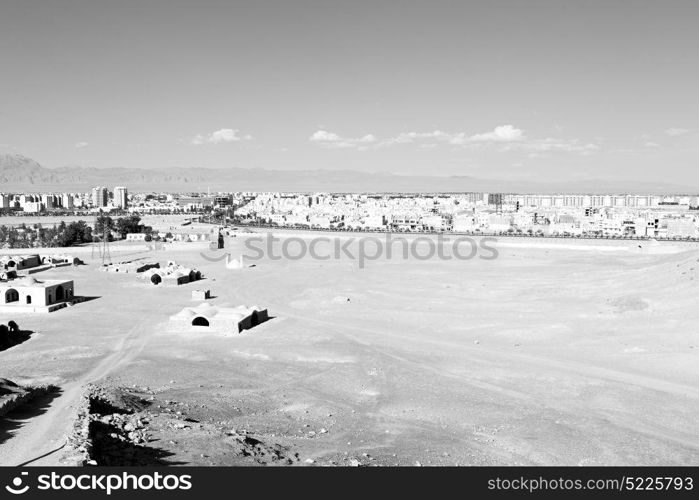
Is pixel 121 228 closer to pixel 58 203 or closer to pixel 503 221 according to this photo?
pixel 503 221

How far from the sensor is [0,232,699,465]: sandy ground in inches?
572

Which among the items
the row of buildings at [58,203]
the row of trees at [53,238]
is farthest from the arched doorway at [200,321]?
the row of buildings at [58,203]

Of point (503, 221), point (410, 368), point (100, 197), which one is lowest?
point (410, 368)

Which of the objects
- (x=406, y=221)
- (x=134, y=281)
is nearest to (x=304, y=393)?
(x=134, y=281)

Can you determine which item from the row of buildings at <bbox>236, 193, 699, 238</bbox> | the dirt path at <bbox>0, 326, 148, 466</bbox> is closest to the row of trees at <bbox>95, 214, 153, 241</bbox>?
the row of buildings at <bbox>236, 193, 699, 238</bbox>

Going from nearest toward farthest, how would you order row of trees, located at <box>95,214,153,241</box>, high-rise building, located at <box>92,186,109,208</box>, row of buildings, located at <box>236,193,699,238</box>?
row of trees, located at <box>95,214,153,241</box> → row of buildings, located at <box>236,193,699,238</box> → high-rise building, located at <box>92,186,109,208</box>

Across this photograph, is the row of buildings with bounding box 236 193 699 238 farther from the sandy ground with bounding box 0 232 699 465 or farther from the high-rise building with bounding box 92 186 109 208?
the high-rise building with bounding box 92 186 109 208

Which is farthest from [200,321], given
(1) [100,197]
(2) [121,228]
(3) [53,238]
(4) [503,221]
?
(1) [100,197]

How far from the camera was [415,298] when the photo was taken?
120ft

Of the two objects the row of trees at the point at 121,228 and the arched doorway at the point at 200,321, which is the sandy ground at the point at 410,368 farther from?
the row of trees at the point at 121,228

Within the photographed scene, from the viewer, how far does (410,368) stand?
71.7 feet

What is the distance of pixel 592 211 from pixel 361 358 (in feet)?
390

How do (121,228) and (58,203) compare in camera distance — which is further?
(58,203)

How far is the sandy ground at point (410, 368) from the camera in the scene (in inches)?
572
